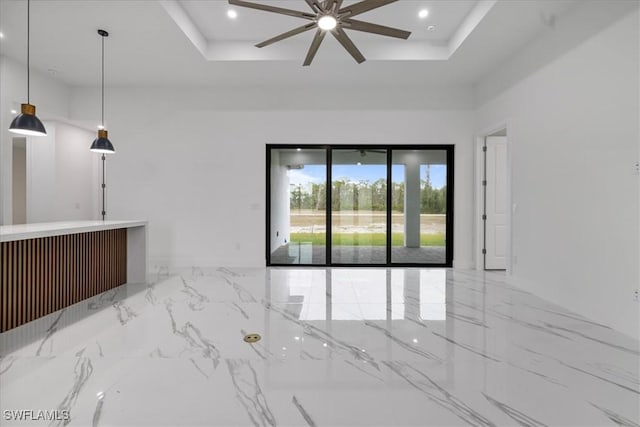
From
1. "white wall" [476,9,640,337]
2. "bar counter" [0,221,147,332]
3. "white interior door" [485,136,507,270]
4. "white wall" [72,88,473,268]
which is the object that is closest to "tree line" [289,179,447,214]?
"white wall" [72,88,473,268]

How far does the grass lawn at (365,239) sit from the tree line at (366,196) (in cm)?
49

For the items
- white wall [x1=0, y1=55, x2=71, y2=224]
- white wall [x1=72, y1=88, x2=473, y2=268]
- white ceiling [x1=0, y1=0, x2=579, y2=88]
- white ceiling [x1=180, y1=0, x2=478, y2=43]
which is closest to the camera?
white ceiling [x1=0, y1=0, x2=579, y2=88]

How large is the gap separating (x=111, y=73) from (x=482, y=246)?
277 inches

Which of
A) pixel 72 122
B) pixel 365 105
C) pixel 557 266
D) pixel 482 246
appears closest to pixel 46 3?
pixel 72 122

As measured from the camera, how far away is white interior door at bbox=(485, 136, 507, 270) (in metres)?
5.02

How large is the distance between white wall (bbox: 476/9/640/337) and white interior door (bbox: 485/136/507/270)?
0.96 m

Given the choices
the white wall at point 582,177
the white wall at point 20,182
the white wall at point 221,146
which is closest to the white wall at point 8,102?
the white wall at point 221,146

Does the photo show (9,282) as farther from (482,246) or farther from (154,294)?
(482,246)

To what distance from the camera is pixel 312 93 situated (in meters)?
5.15

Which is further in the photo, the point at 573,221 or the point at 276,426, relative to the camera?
the point at 573,221

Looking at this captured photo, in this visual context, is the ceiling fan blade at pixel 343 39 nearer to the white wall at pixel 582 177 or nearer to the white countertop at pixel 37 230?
the white wall at pixel 582 177

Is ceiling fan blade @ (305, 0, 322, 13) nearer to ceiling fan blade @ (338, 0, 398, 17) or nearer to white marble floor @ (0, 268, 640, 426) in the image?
ceiling fan blade @ (338, 0, 398, 17)

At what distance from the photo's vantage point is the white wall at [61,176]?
5.08 meters

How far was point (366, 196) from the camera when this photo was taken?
5.38 meters
